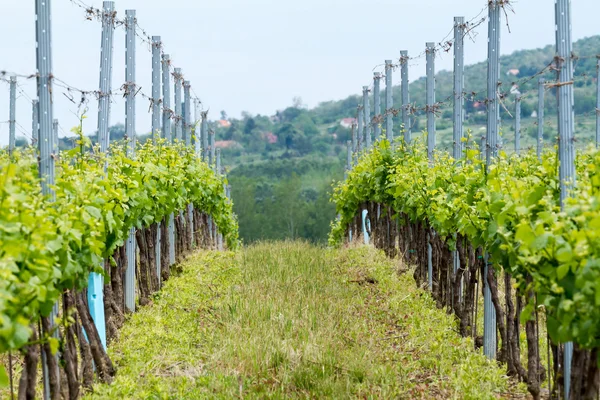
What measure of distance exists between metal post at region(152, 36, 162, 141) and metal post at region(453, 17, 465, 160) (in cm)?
423

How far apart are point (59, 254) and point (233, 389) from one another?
2.14 meters

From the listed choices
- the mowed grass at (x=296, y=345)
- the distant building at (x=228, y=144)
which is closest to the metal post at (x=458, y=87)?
the mowed grass at (x=296, y=345)

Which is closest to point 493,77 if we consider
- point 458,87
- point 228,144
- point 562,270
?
point 458,87

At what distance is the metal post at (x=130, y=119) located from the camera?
10.3m

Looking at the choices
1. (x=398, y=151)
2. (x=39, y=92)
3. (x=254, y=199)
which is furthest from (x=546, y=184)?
(x=254, y=199)

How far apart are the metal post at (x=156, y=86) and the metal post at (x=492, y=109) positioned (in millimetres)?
5305

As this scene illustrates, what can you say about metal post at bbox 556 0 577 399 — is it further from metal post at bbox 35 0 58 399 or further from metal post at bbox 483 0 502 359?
metal post at bbox 35 0 58 399

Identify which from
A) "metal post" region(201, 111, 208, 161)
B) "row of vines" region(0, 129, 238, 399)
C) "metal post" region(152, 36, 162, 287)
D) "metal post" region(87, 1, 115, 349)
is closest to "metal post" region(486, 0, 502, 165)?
"row of vines" region(0, 129, 238, 399)

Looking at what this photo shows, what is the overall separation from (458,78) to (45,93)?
5.72 metres

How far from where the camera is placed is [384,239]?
639 inches

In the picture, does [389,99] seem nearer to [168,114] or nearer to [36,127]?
[168,114]

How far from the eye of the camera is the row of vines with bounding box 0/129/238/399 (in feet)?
15.2

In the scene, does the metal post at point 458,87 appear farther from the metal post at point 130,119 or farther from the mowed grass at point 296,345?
the metal post at point 130,119

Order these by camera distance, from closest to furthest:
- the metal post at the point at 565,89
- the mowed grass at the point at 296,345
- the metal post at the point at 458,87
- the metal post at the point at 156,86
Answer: the metal post at the point at 565,89 < the mowed grass at the point at 296,345 < the metal post at the point at 458,87 < the metal post at the point at 156,86
